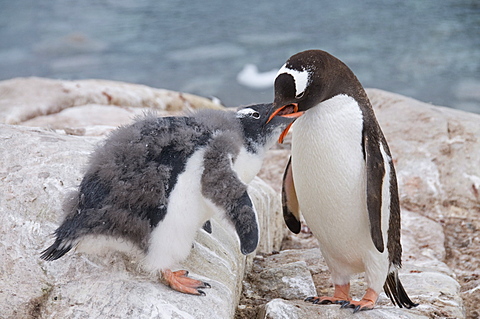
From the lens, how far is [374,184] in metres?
1.90

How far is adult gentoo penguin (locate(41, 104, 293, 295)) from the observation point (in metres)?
1.64

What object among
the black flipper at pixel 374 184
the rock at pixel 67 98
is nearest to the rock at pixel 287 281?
the black flipper at pixel 374 184

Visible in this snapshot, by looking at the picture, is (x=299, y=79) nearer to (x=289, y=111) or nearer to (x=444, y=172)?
(x=289, y=111)

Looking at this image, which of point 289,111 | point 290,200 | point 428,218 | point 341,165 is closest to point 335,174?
point 341,165

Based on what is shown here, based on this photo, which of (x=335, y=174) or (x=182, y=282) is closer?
(x=182, y=282)

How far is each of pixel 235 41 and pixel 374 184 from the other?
6783mm

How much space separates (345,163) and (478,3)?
7.68 metres

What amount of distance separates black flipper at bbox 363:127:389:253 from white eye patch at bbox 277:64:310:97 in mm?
299

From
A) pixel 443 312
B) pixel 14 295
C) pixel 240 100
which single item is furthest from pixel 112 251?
pixel 240 100

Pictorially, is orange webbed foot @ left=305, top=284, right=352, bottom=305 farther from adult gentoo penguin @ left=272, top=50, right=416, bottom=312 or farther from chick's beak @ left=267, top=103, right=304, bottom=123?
chick's beak @ left=267, top=103, right=304, bottom=123

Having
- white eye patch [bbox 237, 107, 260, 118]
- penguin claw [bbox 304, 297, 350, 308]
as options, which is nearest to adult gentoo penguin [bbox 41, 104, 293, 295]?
white eye patch [bbox 237, 107, 260, 118]

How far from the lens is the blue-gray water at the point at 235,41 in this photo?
7.54 meters

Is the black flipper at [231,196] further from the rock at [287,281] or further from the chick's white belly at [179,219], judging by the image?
the rock at [287,281]

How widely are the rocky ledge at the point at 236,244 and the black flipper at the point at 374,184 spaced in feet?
0.98
